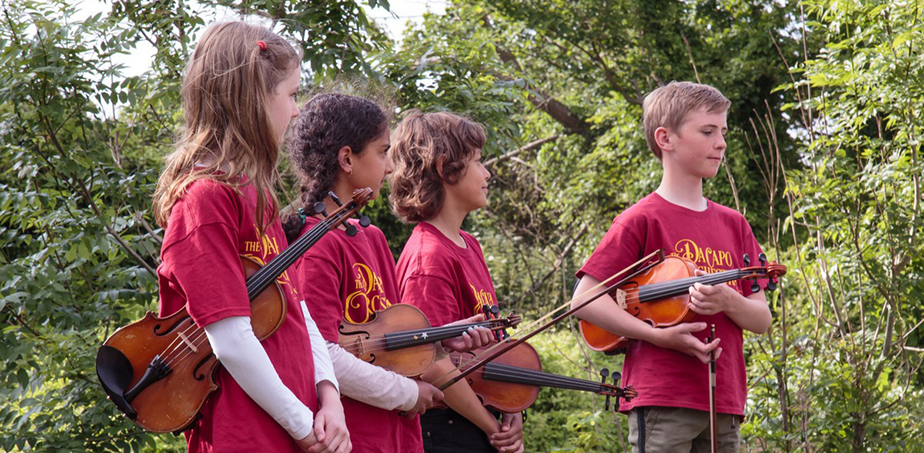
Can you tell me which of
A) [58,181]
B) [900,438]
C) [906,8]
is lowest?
[900,438]

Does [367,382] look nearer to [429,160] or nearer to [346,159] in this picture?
[346,159]

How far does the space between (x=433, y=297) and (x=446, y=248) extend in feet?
0.68

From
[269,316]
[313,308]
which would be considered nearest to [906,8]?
[313,308]

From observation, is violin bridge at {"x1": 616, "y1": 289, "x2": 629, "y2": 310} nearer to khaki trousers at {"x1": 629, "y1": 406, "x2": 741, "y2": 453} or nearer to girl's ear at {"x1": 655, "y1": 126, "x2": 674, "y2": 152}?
khaki trousers at {"x1": 629, "y1": 406, "x2": 741, "y2": 453}

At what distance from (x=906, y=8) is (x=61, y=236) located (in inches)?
178

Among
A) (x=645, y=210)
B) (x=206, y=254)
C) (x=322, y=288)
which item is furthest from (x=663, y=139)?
(x=206, y=254)

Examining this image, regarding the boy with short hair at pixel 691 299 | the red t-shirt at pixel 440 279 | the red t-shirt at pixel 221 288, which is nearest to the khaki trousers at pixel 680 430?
the boy with short hair at pixel 691 299

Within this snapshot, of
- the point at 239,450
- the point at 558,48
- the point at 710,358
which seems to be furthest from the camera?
the point at 558,48

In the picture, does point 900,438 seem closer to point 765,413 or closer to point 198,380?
point 765,413

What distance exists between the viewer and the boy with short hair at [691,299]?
9.80ft

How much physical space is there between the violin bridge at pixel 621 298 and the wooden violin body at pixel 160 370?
1.65 m

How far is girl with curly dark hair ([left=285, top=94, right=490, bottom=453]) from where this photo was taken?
2459 millimetres

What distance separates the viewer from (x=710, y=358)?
9.62 feet

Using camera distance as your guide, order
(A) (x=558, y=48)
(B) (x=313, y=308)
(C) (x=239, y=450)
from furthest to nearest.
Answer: (A) (x=558, y=48)
(B) (x=313, y=308)
(C) (x=239, y=450)
